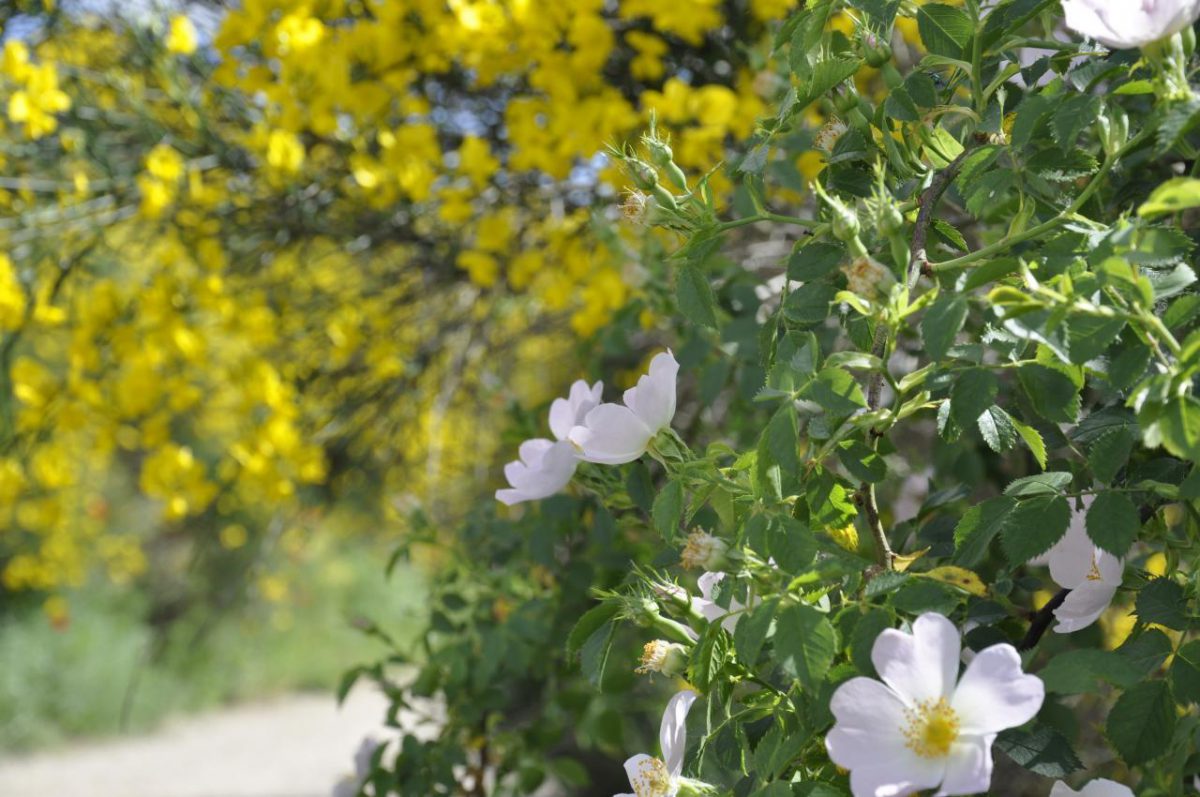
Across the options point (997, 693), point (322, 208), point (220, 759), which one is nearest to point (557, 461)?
point (997, 693)

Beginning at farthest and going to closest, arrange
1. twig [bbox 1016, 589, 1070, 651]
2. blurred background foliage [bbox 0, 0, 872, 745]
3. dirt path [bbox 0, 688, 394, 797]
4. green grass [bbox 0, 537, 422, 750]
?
green grass [bbox 0, 537, 422, 750] → dirt path [bbox 0, 688, 394, 797] → blurred background foliage [bbox 0, 0, 872, 745] → twig [bbox 1016, 589, 1070, 651]

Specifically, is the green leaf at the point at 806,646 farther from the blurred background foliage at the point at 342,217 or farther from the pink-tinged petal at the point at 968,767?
the blurred background foliage at the point at 342,217

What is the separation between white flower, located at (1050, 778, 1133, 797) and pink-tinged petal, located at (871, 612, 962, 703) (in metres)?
0.14

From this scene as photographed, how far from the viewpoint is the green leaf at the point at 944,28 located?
2.17ft

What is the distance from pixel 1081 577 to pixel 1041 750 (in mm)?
121

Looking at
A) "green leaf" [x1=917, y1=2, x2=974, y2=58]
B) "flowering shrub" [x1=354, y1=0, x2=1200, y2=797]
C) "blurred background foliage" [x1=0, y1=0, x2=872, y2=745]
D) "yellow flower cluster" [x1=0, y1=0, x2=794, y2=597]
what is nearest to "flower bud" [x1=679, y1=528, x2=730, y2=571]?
"flowering shrub" [x1=354, y1=0, x2=1200, y2=797]

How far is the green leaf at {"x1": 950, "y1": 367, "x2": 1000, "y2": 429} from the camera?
0.57 m

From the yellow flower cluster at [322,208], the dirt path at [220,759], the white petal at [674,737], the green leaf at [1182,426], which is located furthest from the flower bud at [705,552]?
the dirt path at [220,759]

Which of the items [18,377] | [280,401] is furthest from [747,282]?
[18,377]

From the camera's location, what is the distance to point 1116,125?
0.59m

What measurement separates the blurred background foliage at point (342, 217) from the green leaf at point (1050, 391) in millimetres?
432

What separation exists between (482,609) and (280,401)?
0.73m

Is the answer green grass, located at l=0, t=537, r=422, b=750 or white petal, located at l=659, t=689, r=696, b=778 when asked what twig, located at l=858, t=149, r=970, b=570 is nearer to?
white petal, located at l=659, t=689, r=696, b=778

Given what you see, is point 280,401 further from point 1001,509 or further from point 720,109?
point 1001,509
